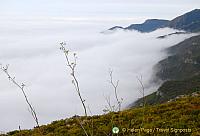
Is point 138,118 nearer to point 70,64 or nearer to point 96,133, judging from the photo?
point 96,133

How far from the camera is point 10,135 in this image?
20.4m

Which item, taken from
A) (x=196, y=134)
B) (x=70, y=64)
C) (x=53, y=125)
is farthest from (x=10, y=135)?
(x=70, y=64)

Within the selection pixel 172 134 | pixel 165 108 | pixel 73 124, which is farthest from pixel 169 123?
pixel 73 124

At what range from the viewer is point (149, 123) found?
625 inches

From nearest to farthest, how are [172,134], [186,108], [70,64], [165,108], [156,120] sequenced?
[70,64]
[172,134]
[156,120]
[186,108]
[165,108]

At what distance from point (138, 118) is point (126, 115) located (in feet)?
4.98

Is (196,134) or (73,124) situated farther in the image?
(73,124)

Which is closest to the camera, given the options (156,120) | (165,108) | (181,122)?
(181,122)

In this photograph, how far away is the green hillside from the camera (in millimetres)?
13750

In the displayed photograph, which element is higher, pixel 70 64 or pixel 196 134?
pixel 70 64

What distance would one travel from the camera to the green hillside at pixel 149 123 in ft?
45.1

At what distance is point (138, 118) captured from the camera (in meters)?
17.5

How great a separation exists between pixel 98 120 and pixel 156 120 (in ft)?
11.6

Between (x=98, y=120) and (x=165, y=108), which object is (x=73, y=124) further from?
(x=165, y=108)
